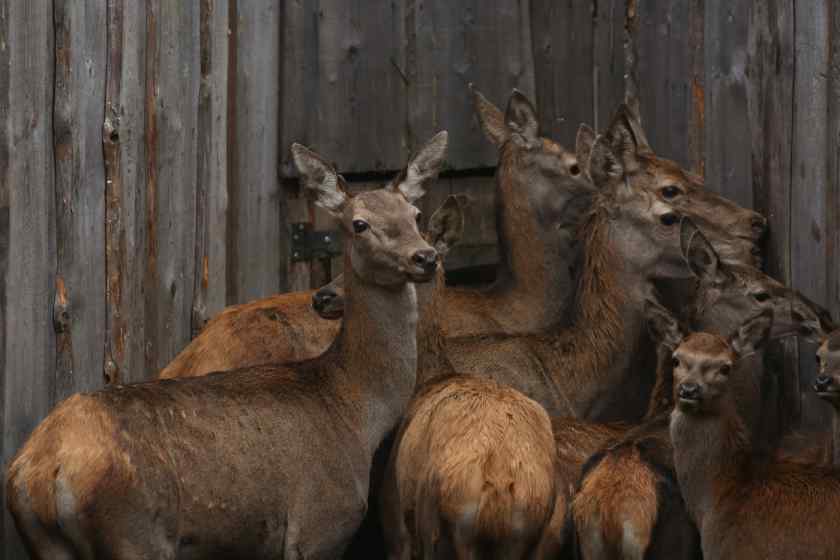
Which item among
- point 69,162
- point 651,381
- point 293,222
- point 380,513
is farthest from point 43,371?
point 651,381

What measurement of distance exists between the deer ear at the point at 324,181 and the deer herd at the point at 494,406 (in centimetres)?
2

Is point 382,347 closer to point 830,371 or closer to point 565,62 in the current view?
point 830,371

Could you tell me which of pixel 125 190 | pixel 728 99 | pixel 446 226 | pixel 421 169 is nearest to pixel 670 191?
pixel 728 99

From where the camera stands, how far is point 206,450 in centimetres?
966

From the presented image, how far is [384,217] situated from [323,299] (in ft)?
2.92

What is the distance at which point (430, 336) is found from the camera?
11.2 m

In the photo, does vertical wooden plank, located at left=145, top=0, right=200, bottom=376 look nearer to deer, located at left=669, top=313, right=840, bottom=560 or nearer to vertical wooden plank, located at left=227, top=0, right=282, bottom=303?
vertical wooden plank, located at left=227, top=0, right=282, bottom=303

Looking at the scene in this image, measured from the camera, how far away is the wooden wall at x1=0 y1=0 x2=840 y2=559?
10445 millimetres

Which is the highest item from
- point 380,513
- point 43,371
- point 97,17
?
Result: point 97,17

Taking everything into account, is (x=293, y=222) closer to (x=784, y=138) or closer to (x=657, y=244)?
(x=657, y=244)

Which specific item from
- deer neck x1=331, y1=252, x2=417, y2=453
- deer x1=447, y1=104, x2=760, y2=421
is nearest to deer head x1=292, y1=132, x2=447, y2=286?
deer neck x1=331, y1=252, x2=417, y2=453

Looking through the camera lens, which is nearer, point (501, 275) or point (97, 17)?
point (97, 17)

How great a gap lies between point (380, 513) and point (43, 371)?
1823 millimetres

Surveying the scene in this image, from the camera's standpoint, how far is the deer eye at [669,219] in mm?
12188
